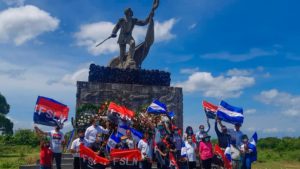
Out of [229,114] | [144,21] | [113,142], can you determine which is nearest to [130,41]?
[144,21]

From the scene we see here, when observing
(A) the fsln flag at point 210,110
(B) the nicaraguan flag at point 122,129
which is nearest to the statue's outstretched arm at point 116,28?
(A) the fsln flag at point 210,110

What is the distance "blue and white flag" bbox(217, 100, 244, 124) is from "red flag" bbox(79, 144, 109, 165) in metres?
3.33

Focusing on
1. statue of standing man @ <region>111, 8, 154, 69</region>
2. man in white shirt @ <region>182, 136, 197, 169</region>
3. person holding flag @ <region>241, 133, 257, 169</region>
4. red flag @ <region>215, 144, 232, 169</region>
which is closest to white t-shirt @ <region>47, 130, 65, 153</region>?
man in white shirt @ <region>182, 136, 197, 169</region>

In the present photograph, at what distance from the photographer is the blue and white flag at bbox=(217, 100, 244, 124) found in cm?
1099

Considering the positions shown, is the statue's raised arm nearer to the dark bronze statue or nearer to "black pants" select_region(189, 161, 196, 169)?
the dark bronze statue

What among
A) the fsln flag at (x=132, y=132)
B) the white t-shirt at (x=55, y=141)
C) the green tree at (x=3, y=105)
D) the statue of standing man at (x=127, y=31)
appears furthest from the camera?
the green tree at (x=3, y=105)

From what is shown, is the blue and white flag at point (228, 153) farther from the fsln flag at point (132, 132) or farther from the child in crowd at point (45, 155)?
the child in crowd at point (45, 155)

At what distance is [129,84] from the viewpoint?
1838 cm

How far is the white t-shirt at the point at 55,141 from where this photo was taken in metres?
10.1

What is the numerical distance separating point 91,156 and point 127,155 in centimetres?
86

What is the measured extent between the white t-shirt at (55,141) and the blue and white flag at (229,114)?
4.19 m

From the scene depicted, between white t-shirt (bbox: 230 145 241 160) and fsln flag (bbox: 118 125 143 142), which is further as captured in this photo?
fsln flag (bbox: 118 125 143 142)

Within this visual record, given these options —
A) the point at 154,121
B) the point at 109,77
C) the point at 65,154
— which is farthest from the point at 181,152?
the point at 109,77

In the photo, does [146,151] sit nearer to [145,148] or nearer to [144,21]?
[145,148]
